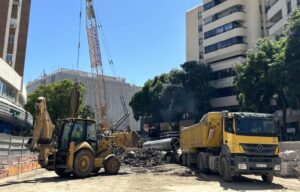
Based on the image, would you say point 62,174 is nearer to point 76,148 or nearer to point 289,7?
point 76,148

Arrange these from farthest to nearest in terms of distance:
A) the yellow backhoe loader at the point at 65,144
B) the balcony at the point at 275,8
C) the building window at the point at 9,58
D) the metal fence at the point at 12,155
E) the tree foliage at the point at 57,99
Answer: the tree foliage at the point at 57,99, the balcony at the point at 275,8, the building window at the point at 9,58, the metal fence at the point at 12,155, the yellow backhoe loader at the point at 65,144

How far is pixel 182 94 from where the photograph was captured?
66.1 m

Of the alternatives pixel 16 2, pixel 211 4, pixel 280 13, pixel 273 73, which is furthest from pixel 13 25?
pixel 211 4

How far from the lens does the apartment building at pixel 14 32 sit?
46.7m

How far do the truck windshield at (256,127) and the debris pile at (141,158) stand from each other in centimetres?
1310

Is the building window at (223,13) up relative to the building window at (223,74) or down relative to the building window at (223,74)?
up

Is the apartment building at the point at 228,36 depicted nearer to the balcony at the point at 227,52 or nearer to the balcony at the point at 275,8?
the balcony at the point at 227,52

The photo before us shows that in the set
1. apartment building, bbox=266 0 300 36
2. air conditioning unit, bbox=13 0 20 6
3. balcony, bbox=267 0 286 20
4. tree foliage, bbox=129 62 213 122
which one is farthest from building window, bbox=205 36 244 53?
air conditioning unit, bbox=13 0 20 6

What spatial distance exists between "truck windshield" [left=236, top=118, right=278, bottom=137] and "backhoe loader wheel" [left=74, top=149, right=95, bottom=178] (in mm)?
7687

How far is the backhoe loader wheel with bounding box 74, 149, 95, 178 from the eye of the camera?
1962cm

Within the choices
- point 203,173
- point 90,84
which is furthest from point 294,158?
point 90,84

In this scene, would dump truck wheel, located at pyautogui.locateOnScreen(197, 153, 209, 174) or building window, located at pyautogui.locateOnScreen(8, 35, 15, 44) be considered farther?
building window, located at pyautogui.locateOnScreen(8, 35, 15, 44)

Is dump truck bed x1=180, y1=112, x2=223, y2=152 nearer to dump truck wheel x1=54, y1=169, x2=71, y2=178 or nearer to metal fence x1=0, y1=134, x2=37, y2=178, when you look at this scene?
dump truck wheel x1=54, y1=169, x2=71, y2=178

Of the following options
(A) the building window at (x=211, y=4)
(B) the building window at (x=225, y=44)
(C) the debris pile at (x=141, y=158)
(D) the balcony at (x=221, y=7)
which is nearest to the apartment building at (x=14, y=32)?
(C) the debris pile at (x=141, y=158)
